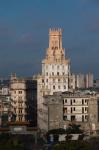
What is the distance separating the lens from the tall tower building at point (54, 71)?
363 feet

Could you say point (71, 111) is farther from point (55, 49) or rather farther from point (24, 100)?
point (24, 100)

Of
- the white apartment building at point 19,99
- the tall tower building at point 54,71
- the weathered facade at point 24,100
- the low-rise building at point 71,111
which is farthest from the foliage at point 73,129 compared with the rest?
the white apartment building at point 19,99

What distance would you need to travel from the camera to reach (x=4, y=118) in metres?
132

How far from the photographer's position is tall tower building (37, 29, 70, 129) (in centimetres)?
11069

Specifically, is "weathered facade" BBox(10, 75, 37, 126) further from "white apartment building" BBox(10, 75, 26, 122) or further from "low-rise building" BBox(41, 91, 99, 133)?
"low-rise building" BBox(41, 91, 99, 133)

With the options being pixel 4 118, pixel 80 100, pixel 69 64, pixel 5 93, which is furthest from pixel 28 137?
pixel 5 93

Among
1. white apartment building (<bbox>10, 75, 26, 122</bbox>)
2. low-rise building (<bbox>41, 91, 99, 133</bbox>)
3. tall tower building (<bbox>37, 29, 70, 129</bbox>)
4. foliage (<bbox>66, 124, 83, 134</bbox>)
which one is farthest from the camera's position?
white apartment building (<bbox>10, 75, 26, 122</bbox>)

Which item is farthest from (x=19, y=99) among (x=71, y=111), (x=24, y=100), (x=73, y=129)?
(x=73, y=129)

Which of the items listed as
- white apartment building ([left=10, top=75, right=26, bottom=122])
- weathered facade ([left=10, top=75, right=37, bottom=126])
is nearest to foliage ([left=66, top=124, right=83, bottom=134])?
weathered facade ([left=10, top=75, right=37, bottom=126])

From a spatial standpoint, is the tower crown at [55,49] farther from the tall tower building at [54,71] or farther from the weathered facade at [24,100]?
the weathered facade at [24,100]

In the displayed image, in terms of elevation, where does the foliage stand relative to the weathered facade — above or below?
below

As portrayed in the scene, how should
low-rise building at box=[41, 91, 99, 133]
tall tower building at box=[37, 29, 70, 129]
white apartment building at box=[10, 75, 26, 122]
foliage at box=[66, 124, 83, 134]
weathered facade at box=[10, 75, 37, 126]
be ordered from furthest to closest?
white apartment building at box=[10, 75, 26, 122], weathered facade at box=[10, 75, 37, 126], tall tower building at box=[37, 29, 70, 129], low-rise building at box=[41, 91, 99, 133], foliage at box=[66, 124, 83, 134]

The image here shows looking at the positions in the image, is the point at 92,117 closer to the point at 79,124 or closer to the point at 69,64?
the point at 79,124

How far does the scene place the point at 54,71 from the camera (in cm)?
11050
